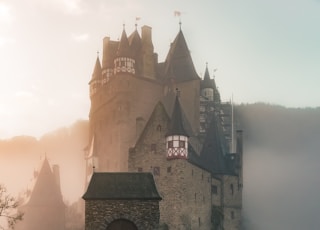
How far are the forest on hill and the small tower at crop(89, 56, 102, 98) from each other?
14.7 metres

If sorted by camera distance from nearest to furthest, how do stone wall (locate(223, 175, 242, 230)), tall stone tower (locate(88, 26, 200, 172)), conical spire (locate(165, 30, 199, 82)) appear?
stone wall (locate(223, 175, 242, 230)), tall stone tower (locate(88, 26, 200, 172)), conical spire (locate(165, 30, 199, 82))

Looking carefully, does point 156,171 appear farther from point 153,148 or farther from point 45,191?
point 45,191

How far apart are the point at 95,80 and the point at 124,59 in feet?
33.5

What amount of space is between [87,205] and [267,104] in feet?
293

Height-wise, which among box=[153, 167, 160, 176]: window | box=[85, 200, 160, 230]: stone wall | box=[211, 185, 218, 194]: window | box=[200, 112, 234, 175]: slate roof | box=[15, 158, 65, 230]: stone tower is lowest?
box=[15, 158, 65, 230]: stone tower

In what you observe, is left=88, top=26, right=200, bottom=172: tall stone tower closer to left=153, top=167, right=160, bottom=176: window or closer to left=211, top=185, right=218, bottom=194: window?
left=211, top=185, right=218, bottom=194: window

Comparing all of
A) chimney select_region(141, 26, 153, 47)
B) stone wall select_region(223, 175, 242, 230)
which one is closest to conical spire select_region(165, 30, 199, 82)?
chimney select_region(141, 26, 153, 47)

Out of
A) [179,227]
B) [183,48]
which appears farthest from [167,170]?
[183,48]

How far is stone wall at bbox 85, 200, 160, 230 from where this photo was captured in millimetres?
32531

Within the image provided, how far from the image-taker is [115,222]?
1283 inches

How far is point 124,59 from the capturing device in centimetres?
8250

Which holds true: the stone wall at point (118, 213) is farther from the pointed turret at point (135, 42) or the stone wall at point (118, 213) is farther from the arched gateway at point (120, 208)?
the pointed turret at point (135, 42)

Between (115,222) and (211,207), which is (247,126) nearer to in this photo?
(211,207)

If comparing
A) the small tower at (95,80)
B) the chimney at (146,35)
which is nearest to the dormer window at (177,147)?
the chimney at (146,35)
